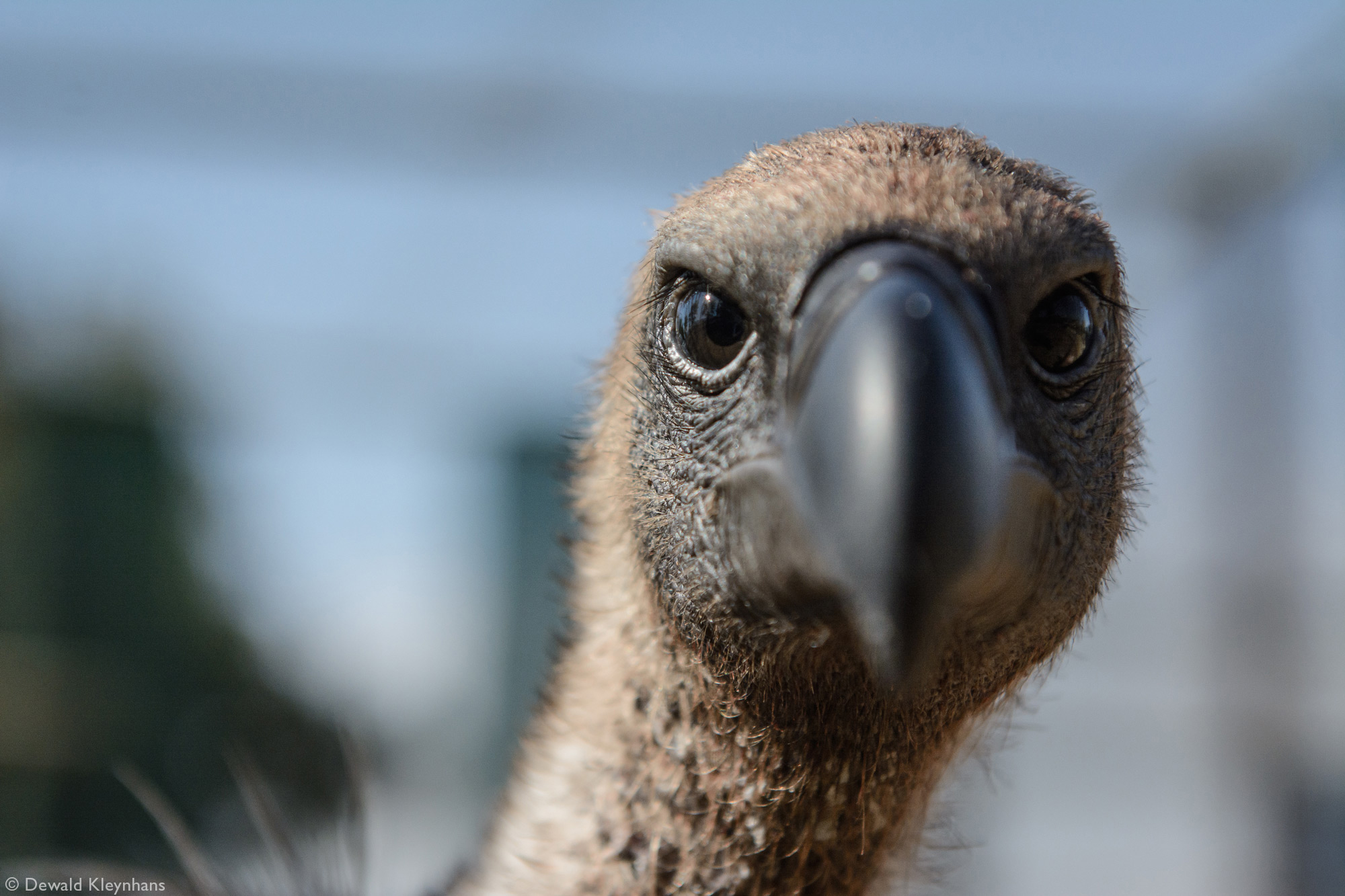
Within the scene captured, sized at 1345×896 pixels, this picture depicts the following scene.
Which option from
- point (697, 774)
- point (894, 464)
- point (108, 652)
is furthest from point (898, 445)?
point (108, 652)

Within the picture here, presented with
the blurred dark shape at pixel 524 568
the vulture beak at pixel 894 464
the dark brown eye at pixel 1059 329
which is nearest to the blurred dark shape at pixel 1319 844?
the blurred dark shape at pixel 524 568

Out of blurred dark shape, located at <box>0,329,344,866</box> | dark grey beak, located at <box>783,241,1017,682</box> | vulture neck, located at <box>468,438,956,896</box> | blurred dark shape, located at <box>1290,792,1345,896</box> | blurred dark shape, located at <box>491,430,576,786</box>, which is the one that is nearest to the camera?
dark grey beak, located at <box>783,241,1017,682</box>

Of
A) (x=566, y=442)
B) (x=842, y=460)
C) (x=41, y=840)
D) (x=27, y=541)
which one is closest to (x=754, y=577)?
(x=842, y=460)

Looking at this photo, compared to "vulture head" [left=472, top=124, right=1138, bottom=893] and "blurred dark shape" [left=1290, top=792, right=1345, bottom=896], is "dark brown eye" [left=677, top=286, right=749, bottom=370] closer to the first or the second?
"vulture head" [left=472, top=124, right=1138, bottom=893]

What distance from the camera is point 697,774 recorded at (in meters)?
1.60

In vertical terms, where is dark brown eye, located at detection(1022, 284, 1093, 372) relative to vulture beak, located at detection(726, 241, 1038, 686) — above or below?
above

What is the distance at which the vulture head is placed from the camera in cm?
110

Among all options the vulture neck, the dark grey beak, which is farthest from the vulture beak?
the vulture neck

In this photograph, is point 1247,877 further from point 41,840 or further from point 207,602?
point 207,602

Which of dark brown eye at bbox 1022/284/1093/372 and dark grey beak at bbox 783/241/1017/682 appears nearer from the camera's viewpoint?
dark grey beak at bbox 783/241/1017/682

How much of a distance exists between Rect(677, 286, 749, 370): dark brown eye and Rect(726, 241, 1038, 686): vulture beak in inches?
5.4

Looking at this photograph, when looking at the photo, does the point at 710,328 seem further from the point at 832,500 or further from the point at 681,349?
the point at 832,500

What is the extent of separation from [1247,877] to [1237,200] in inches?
210

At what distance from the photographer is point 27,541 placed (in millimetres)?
8086
